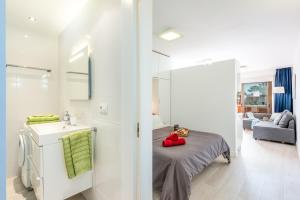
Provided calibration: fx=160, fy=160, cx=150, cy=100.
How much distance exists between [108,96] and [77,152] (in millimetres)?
695

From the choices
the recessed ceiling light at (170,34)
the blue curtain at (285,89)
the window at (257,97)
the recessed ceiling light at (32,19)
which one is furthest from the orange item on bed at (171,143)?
the window at (257,97)

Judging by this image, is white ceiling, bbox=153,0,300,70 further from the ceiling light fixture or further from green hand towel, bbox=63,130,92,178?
green hand towel, bbox=63,130,92,178

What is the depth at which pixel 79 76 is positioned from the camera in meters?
2.14

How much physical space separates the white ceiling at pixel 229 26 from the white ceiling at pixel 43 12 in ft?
3.81

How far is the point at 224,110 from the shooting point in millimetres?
3670

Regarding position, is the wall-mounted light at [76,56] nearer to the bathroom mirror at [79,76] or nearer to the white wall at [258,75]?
the bathroom mirror at [79,76]

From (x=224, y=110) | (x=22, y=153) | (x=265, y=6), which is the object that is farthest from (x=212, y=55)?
(x=22, y=153)

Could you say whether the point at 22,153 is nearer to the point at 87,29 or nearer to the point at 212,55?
the point at 87,29

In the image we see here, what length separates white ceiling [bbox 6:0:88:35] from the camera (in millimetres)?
1992

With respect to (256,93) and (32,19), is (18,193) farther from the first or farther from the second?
(256,93)

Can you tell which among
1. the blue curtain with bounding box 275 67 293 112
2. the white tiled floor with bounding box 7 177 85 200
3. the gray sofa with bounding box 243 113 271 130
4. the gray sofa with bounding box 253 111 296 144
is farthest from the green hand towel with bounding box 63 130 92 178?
the blue curtain with bounding box 275 67 293 112

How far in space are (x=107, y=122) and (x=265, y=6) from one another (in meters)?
2.50

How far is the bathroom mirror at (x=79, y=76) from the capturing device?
1926 millimetres

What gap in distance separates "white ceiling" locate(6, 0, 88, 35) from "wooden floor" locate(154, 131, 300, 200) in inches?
109
